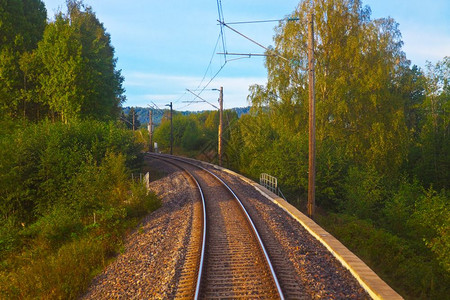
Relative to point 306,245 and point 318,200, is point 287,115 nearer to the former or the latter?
point 318,200

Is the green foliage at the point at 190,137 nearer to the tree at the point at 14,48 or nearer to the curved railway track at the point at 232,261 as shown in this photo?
the tree at the point at 14,48

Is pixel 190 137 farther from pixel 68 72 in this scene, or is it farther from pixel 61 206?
pixel 61 206

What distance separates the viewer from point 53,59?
27.5m

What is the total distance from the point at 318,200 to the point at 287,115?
777cm

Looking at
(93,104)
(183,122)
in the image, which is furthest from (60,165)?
(183,122)

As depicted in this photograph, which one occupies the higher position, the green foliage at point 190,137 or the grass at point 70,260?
the green foliage at point 190,137

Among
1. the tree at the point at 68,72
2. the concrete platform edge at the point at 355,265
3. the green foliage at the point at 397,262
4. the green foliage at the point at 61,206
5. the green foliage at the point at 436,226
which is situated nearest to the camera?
the concrete platform edge at the point at 355,265

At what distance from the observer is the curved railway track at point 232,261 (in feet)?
22.0

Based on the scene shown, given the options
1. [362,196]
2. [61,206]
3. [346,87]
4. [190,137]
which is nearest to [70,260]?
[61,206]

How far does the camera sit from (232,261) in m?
8.28

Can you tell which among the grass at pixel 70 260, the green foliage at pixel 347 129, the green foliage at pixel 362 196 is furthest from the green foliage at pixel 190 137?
the grass at pixel 70 260

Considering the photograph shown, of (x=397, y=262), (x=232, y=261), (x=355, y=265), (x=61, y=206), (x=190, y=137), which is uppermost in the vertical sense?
(x=190, y=137)

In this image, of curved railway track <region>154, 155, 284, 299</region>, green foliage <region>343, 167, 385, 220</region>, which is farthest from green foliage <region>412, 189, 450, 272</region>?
curved railway track <region>154, 155, 284, 299</region>

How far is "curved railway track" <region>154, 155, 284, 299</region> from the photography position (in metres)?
6.69
